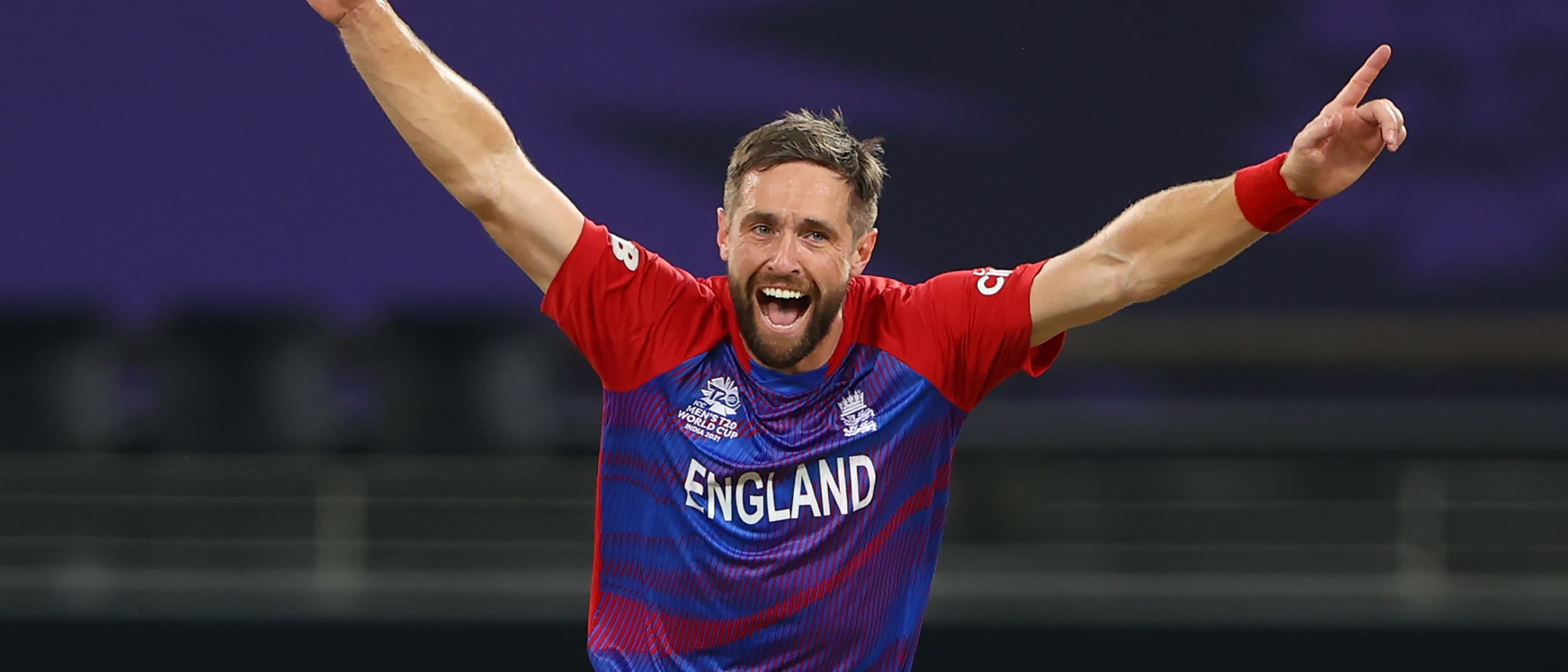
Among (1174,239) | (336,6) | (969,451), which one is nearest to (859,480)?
(1174,239)

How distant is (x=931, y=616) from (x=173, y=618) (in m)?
2.63

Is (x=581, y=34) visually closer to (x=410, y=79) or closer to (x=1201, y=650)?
(x=1201, y=650)

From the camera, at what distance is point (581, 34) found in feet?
28.6

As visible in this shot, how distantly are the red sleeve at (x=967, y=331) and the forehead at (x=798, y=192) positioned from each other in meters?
0.27

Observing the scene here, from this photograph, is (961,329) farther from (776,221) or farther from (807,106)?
(807,106)

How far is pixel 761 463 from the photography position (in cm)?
342

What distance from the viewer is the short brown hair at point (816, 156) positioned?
3.45 m

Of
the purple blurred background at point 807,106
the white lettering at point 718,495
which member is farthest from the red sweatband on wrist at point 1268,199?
the purple blurred background at point 807,106

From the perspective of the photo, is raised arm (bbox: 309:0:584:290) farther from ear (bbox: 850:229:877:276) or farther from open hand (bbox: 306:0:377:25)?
ear (bbox: 850:229:877:276)

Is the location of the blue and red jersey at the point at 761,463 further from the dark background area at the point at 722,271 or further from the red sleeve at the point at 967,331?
the dark background area at the point at 722,271

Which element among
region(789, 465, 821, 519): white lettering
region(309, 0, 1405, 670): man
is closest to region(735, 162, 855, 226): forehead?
region(309, 0, 1405, 670): man

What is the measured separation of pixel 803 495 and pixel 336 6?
1.19m

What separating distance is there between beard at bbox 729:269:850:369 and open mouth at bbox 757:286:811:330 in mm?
Answer: 11

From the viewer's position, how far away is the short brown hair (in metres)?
3.45
